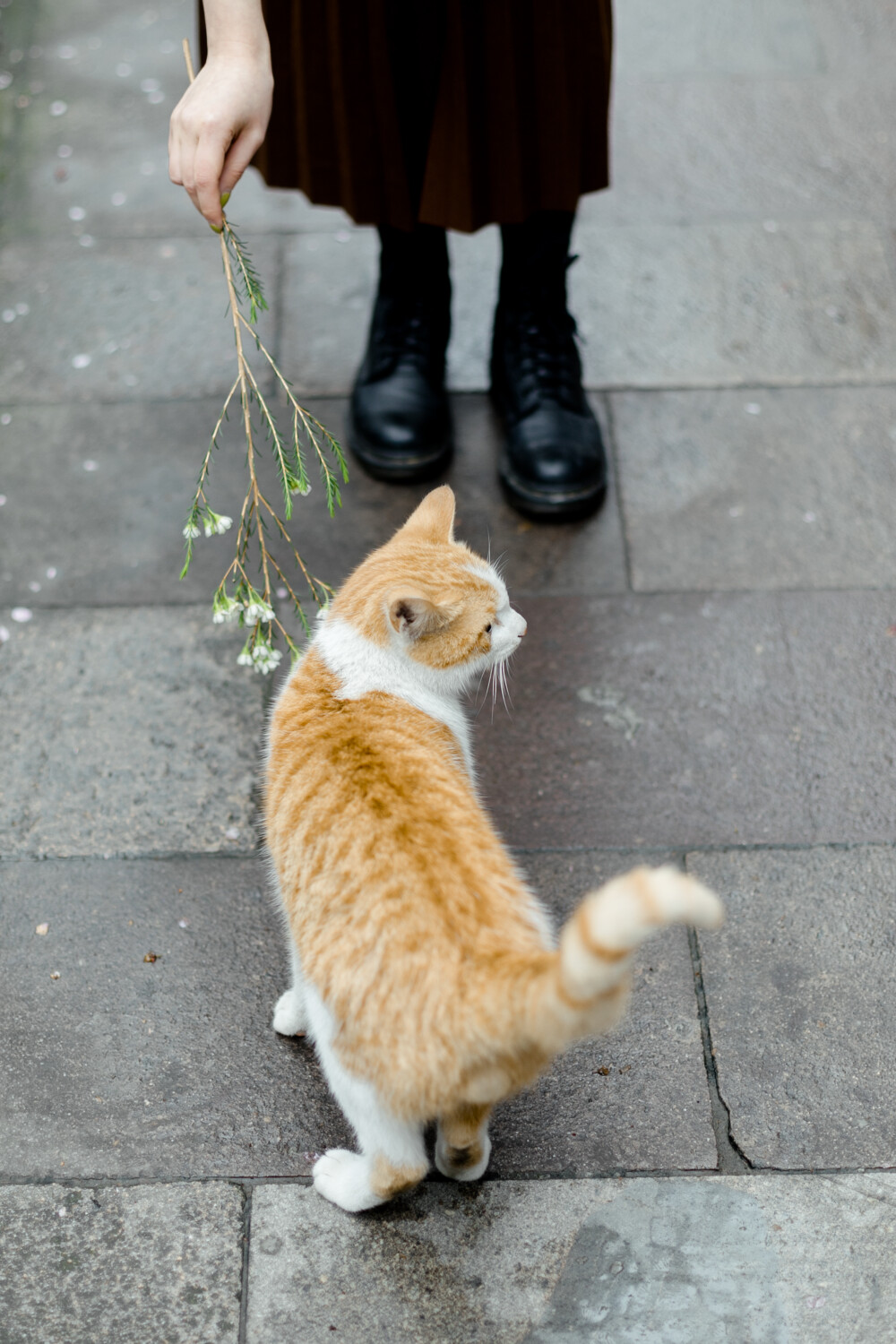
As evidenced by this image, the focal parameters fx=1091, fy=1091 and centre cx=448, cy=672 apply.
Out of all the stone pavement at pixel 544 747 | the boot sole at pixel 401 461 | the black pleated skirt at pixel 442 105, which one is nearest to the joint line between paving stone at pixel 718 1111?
the stone pavement at pixel 544 747

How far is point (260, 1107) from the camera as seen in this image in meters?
2.09

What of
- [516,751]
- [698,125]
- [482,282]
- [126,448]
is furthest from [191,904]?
[698,125]

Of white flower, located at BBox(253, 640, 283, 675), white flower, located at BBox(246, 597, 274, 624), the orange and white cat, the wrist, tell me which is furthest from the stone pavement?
the wrist

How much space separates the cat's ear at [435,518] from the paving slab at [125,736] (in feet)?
2.39

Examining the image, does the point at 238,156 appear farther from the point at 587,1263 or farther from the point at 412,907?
the point at 587,1263

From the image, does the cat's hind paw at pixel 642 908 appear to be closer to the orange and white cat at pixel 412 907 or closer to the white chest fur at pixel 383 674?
the orange and white cat at pixel 412 907

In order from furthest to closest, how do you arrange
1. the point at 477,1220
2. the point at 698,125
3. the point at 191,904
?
the point at 698,125 < the point at 191,904 < the point at 477,1220

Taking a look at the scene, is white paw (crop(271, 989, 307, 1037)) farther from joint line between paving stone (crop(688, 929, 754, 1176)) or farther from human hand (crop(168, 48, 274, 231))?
human hand (crop(168, 48, 274, 231))

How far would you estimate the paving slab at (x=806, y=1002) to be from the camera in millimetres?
2041

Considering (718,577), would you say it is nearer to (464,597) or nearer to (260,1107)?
(464,597)

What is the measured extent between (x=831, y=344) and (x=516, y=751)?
1901 millimetres

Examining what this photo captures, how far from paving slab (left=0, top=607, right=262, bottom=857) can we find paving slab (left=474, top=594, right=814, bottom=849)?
24.9 inches

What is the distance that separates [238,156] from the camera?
196 centimetres

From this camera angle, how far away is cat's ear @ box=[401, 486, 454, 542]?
2295mm
